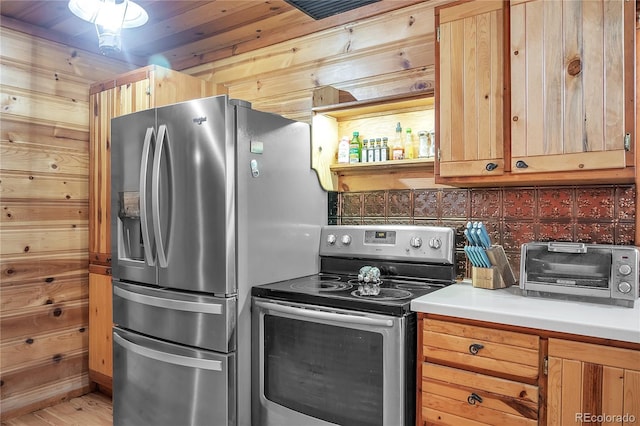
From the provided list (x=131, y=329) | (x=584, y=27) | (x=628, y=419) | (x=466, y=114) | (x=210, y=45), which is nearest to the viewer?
(x=628, y=419)

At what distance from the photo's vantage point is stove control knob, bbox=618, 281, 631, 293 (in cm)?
161

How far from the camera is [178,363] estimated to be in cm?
209

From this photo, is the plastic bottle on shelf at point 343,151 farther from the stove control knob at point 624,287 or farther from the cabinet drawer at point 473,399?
the stove control knob at point 624,287

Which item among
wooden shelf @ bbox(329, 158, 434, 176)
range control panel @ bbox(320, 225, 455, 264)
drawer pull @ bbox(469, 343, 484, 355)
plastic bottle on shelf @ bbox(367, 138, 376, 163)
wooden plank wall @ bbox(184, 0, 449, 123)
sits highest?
wooden plank wall @ bbox(184, 0, 449, 123)

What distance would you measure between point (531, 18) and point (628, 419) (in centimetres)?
147

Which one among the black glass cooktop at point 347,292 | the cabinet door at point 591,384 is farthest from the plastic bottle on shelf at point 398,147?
the cabinet door at point 591,384

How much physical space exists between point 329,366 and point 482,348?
61 cm

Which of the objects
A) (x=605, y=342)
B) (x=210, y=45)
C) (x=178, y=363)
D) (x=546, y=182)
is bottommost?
(x=178, y=363)

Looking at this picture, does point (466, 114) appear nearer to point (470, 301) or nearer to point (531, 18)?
point (531, 18)

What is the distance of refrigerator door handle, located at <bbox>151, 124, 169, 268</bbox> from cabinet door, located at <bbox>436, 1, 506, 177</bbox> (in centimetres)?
129

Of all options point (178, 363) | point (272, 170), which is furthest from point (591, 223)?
point (178, 363)

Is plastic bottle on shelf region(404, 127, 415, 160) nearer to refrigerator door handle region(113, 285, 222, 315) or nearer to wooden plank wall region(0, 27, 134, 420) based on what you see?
refrigerator door handle region(113, 285, 222, 315)

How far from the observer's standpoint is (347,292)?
1.96 metres

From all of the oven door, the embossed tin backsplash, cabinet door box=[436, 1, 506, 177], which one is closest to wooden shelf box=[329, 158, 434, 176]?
the embossed tin backsplash
